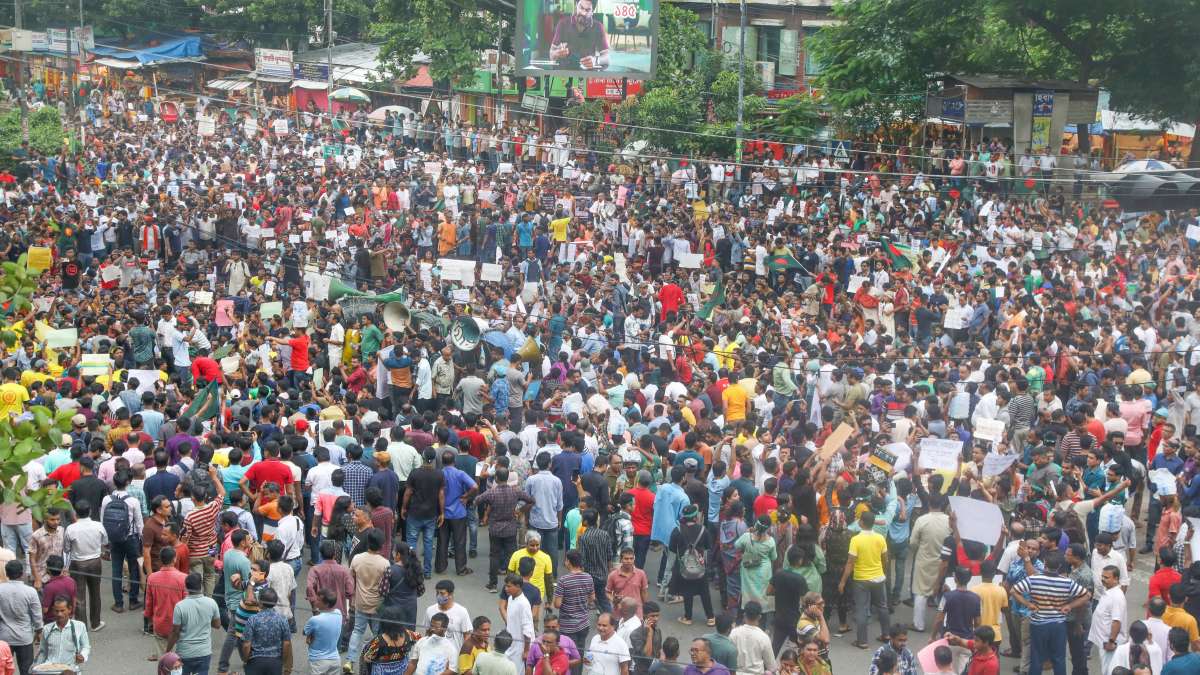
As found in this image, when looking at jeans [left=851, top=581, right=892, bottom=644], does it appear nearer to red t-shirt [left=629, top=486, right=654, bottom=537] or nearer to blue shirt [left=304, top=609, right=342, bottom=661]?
red t-shirt [left=629, top=486, right=654, bottom=537]

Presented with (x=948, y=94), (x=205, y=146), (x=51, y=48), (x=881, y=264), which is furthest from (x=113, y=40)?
(x=881, y=264)

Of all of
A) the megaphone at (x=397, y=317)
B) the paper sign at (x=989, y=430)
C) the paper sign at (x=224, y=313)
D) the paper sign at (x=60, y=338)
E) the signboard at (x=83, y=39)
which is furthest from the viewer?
the signboard at (x=83, y=39)

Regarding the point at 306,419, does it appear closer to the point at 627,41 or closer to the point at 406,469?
the point at 406,469

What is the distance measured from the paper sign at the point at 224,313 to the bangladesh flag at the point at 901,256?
33.0ft


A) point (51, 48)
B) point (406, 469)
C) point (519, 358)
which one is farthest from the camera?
point (51, 48)

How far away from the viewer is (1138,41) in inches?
1188

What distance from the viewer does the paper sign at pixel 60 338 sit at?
17219 millimetres

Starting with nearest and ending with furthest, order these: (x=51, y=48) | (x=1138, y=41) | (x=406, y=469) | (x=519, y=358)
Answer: (x=406, y=469)
(x=519, y=358)
(x=1138, y=41)
(x=51, y=48)

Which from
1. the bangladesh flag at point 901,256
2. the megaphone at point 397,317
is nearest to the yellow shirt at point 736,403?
the megaphone at point 397,317

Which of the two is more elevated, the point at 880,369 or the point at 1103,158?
the point at 1103,158

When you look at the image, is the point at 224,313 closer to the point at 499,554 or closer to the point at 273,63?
the point at 499,554

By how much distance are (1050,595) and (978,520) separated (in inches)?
Answer: 44.0

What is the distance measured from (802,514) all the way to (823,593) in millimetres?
873

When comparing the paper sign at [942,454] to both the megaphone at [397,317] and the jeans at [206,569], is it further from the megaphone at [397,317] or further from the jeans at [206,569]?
the megaphone at [397,317]
